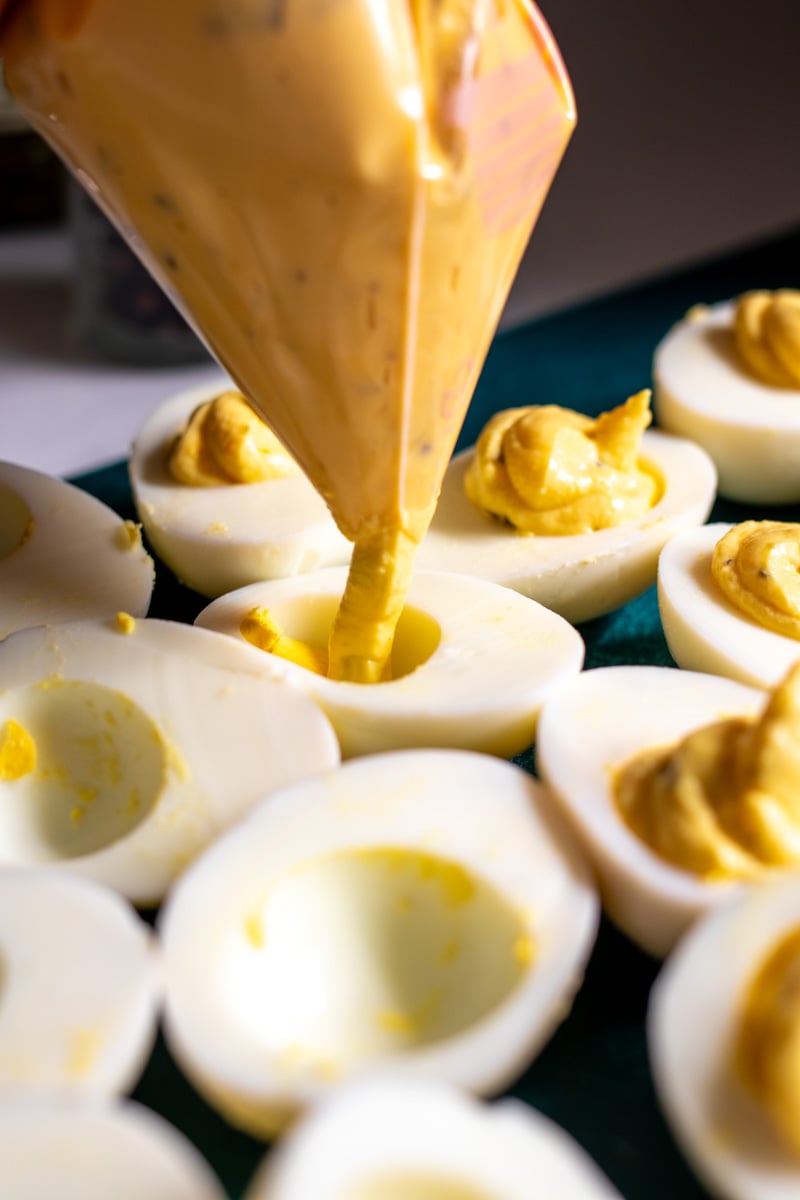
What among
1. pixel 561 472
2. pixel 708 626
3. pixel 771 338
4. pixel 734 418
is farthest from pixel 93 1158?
pixel 771 338

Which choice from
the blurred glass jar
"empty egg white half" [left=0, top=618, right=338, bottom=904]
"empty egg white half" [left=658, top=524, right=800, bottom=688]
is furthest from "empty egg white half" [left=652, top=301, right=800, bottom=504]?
the blurred glass jar

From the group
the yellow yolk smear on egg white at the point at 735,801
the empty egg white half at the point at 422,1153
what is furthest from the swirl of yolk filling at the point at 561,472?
the empty egg white half at the point at 422,1153

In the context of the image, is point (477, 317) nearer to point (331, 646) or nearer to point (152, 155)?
point (152, 155)

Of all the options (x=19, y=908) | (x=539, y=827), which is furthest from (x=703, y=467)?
(x=19, y=908)

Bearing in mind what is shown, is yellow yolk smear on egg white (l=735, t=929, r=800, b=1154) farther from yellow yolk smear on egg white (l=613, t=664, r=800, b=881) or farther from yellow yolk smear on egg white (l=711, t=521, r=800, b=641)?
yellow yolk smear on egg white (l=711, t=521, r=800, b=641)

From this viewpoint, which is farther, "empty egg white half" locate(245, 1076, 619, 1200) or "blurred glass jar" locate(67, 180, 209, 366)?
"blurred glass jar" locate(67, 180, 209, 366)
